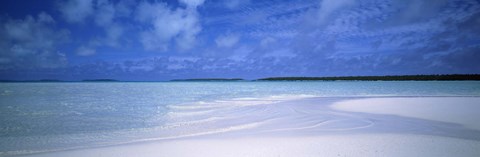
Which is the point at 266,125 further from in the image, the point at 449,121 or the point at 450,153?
the point at 449,121

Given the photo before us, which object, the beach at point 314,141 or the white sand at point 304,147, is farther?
the beach at point 314,141

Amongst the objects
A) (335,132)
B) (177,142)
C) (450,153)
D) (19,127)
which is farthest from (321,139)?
(19,127)

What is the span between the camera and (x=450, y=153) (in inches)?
258

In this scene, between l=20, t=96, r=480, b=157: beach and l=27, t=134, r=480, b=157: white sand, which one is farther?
l=20, t=96, r=480, b=157: beach

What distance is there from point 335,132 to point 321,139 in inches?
56.7

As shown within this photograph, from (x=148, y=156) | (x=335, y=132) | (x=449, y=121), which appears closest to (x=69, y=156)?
(x=148, y=156)

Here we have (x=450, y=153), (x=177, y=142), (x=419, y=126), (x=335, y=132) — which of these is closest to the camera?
(x=450, y=153)

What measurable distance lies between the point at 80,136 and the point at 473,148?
36.4 feet

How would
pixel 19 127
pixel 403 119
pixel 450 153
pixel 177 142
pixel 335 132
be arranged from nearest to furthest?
pixel 450 153, pixel 177 142, pixel 335 132, pixel 19 127, pixel 403 119

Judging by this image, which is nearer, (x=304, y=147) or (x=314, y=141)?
(x=304, y=147)

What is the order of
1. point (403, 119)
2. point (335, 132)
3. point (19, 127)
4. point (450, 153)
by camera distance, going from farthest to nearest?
point (403, 119) < point (19, 127) < point (335, 132) < point (450, 153)

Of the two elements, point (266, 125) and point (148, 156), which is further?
point (266, 125)

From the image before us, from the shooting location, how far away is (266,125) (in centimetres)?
1151

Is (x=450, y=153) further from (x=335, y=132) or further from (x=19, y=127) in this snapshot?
(x=19, y=127)
